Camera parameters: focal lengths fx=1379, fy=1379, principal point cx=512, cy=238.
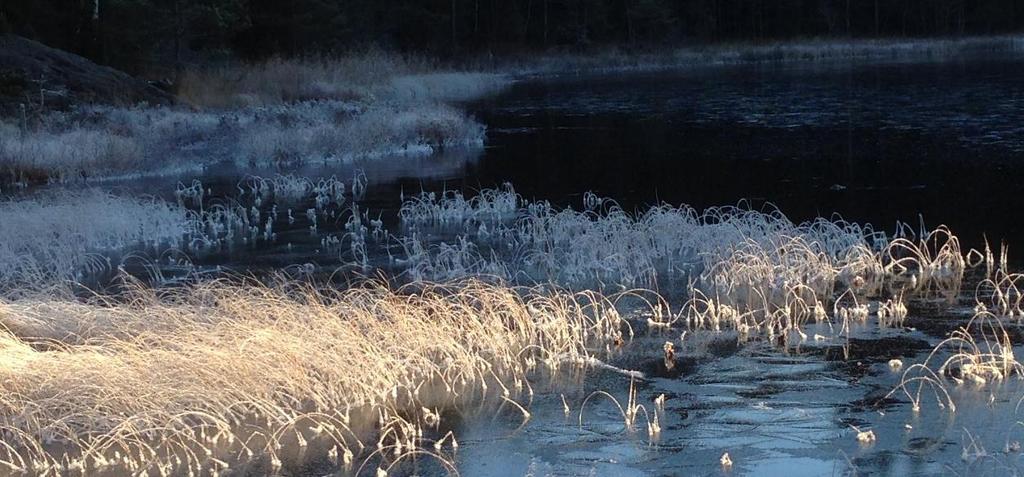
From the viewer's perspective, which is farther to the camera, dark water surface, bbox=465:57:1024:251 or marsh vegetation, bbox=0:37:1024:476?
dark water surface, bbox=465:57:1024:251

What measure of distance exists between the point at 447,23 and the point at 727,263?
6628 cm

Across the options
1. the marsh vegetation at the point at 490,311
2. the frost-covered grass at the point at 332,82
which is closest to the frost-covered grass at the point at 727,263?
the marsh vegetation at the point at 490,311

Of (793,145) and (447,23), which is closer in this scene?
(793,145)

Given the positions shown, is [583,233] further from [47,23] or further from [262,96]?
[47,23]

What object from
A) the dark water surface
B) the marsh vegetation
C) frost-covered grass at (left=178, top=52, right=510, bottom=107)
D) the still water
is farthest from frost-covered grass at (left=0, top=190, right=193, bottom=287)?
frost-covered grass at (left=178, top=52, right=510, bottom=107)

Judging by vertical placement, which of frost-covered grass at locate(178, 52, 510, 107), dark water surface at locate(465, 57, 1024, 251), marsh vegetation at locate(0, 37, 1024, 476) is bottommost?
dark water surface at locate(465, 57, 1024, 251)

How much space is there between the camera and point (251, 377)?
10.9m

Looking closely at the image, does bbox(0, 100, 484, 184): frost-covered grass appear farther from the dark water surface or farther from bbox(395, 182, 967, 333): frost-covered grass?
bbox(395, 182, 967, 333): frost-covered grass

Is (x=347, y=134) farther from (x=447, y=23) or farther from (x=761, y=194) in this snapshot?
(x=447, y=23)

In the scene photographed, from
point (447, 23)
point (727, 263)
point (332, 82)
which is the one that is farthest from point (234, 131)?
point (447, 23)

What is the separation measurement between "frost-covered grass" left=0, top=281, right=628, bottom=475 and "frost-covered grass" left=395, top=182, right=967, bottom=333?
2.22 m

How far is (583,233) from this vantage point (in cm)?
1828

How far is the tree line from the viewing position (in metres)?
44.2

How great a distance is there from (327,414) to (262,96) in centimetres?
3028
